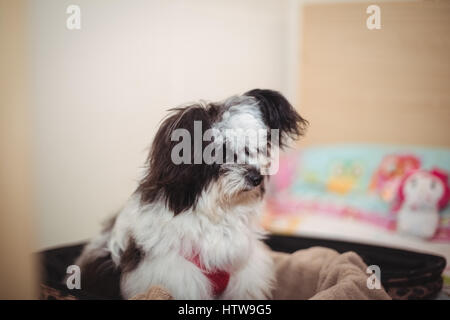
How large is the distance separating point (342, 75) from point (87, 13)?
3.30ft

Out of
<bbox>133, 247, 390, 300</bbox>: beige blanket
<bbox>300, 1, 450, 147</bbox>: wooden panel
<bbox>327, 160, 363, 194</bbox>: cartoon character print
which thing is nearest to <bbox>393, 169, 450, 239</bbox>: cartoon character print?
<bbox>300, 1, 450, 147</bbox>: wooden panel

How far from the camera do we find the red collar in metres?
1.31

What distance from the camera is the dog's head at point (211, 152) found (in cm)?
119

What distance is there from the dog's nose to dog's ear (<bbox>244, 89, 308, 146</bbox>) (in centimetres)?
18

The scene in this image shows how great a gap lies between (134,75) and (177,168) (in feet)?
1.13

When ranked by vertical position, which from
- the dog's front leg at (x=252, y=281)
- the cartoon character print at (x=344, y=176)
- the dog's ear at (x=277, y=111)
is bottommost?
the dog's front leg at (x=252, y=281)

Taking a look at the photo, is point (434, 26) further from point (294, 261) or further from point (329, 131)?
point (294, 261)

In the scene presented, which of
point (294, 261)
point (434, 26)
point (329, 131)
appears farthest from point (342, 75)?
point (294, 261)

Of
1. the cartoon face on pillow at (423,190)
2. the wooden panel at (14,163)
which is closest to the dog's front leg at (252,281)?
the wooden panel at (14,163)

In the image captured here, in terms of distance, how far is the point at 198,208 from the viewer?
1.25 meters

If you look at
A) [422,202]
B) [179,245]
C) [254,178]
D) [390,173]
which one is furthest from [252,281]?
[390,173]

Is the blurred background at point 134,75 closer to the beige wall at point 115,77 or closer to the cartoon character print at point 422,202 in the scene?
the beige wall at point 115,77

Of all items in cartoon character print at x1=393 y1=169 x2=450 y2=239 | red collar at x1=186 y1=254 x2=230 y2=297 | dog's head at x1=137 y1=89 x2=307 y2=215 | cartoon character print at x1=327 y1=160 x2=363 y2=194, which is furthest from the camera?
cartoon character print at x1=327 y1=160 x2=363 y2=194

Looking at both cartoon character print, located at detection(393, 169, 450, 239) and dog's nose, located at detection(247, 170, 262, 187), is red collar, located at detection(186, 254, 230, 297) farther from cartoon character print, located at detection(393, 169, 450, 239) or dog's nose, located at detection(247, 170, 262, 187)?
cartoon character print, located at detection(393, 169, 450, 239)
